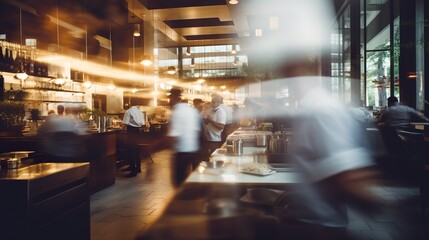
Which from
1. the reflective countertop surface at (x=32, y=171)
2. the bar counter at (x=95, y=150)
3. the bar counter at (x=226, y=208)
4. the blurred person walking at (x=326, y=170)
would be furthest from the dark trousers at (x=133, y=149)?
the blurred person walking at (x=326, y=170)

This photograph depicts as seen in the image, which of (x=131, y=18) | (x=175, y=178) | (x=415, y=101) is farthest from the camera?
(x=131, y=18)

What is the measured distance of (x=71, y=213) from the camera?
261cm

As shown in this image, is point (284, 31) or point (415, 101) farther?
point (415, 101)

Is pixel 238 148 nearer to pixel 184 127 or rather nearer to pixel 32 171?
pixel 184 127

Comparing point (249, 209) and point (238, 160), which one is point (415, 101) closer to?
point (238, 160)

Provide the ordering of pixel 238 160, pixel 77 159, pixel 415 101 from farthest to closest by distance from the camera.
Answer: pixel 415 101 → pixel 77 159 → pixel 238 160

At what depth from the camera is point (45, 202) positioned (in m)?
2.29

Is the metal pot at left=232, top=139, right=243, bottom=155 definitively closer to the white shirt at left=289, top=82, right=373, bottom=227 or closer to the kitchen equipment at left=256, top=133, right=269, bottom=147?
the kitchen equipment at left=256, top=133, right=269, bottom=147

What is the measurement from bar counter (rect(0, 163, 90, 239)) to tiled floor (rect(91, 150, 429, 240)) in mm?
888

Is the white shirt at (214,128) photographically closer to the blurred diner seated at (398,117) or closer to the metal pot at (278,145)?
the metal pot at (278,145)

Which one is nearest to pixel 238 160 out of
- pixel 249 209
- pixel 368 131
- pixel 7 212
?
pixel 249 209

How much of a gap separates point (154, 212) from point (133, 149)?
2880 millimetres

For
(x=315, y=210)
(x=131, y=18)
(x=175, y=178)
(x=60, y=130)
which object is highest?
(x=131, y=18)

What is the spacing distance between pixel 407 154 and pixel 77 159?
4.83m
